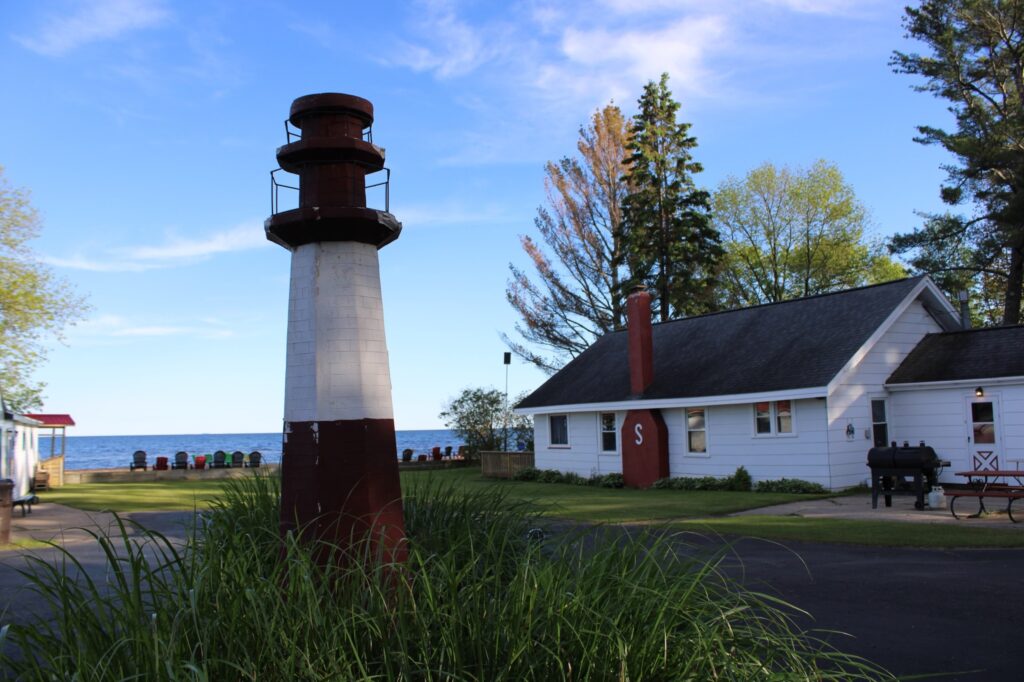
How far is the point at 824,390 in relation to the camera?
1958 cm

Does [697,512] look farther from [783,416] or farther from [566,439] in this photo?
[566,439]

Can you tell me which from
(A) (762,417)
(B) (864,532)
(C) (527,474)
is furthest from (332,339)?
(C) (527,474)

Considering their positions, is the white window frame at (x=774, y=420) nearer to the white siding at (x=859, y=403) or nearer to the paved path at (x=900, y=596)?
the white siding at (x=859, y=403)

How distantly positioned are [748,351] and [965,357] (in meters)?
5.76

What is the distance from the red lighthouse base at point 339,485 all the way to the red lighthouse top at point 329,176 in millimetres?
1230

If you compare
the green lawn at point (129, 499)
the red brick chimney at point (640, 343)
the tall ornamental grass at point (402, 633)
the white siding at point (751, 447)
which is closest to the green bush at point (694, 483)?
the white siding at point (751, 447)

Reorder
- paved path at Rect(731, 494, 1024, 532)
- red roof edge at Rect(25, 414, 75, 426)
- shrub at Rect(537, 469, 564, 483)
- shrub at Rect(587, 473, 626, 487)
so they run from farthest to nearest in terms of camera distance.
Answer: red roof edge at Rect(25, 414, 75, 426), shrub at Rect(537, 469, 564, 483), shrub at Rect(587, 473, 626, 487), paved path at Rect(731, 494, 1024, 532)

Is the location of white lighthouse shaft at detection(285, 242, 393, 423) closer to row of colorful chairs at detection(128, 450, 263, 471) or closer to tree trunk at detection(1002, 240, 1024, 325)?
tree trunk at detection(1002, 240, 1024, 325)

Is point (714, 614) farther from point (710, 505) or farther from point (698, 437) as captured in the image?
point (698, 437)

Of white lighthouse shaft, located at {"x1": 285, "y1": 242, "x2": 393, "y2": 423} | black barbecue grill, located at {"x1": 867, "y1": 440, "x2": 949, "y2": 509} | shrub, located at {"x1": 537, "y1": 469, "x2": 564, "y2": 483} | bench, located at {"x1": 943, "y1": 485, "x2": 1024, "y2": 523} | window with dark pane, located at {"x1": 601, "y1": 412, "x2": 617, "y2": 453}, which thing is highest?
white lighthouse shaft, located at {"x1": 285, "y1": 242, "x2": 393, "y2": 423}

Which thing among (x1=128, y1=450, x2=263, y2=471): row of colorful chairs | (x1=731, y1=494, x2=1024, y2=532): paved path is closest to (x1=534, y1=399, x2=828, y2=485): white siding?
(x1=731, y1=494, x2=1024, y2=532): paved path

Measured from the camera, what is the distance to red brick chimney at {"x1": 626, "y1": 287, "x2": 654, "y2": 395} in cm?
2592

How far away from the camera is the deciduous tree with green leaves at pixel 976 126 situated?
32406 millimetres

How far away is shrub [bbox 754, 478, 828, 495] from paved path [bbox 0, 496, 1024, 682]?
6.87 metres
